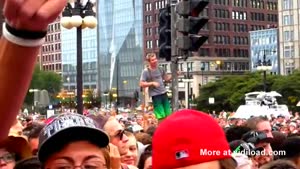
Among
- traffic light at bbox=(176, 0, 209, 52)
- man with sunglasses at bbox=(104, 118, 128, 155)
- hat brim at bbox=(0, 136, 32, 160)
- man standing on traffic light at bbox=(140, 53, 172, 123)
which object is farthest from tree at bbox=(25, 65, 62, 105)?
hat brim at bbox=(0, 136, 32, 160)

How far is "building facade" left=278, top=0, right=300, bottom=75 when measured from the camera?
127 m

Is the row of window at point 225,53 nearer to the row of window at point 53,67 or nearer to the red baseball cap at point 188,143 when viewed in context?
the row of window at point 53,67

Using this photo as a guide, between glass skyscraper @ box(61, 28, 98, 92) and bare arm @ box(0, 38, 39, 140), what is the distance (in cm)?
15679

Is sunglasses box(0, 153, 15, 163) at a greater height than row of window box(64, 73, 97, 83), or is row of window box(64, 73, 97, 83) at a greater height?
row of window box(64, 73, 97, 83)

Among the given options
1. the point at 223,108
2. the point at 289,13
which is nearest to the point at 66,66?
the point at 289,13

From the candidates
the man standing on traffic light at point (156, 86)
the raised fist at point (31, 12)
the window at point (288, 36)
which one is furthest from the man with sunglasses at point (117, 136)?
the window at point (288, 36)

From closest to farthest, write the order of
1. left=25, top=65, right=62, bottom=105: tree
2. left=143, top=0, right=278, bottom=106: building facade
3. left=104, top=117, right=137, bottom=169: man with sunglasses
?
left=104, top=117, right=137, bottom=169: man with sunglasses
left=25, top=65, right=62, bottom=105: tree
left=143, top=0, right=278, bottom=106: building facade

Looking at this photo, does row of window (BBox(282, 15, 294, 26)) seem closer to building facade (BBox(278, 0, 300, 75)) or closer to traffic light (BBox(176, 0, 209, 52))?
building facade (BBox(278, 0, 300, 75))

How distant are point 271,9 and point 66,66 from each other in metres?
55.5

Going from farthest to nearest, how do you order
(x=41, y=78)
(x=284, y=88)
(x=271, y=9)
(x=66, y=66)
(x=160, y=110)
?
(x=66, y=66) < (x=271, y=9) < (x=41, y=78) < (x=284, y=88) < (x=160, y=110)

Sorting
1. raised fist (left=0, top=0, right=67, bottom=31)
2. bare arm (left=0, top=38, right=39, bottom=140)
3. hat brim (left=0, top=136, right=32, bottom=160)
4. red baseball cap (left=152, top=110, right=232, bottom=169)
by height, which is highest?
raised fist (left=0, top=0, right=67, bottom=31)

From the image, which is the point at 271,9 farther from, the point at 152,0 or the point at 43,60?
the point at 43,60

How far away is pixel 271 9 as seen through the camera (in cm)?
15012

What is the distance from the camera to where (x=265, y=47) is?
13262 cm
